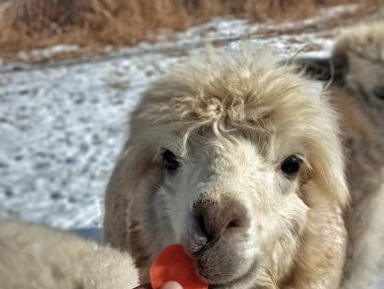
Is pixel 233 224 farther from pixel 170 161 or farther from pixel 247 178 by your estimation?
pixel 170 161

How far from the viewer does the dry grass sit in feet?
35.6

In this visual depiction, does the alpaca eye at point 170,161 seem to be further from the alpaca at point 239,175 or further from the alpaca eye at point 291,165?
the alpaca eye at point 291,165

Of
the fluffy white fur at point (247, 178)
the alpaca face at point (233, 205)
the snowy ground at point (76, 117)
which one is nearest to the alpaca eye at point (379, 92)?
the fluffy white fur at point (247, 178)

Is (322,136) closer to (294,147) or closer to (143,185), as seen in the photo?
(294,147)

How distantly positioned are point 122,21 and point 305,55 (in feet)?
26.7

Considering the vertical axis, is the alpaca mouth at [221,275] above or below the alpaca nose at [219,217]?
below

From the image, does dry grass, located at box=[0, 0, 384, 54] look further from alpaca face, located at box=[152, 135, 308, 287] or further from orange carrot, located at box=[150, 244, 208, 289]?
orange carrot, located at box=[150, 244, 208, 289]

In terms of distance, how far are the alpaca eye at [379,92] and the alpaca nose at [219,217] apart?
1649 millimetres

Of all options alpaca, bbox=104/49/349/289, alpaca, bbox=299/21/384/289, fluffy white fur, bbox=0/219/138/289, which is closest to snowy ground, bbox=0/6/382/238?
alpaca, bbox=299/21/384/289

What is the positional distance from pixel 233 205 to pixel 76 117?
6029mm

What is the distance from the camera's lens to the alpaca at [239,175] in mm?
2236

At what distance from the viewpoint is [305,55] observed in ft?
11.9

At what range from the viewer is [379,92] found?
349 centimetres

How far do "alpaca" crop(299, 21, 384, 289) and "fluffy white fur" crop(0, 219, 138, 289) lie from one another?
194 cm
